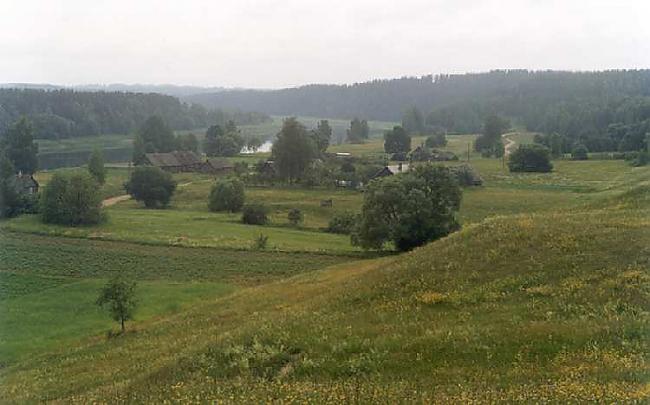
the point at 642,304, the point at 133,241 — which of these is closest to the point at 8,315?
the point at 133,241

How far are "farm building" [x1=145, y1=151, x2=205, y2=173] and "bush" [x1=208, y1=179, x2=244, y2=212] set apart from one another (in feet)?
178

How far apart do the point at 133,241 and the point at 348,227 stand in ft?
85.5

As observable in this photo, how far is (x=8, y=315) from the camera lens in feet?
124

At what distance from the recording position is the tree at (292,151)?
117 m

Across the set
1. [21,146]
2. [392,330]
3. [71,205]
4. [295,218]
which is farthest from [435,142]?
[392,330]

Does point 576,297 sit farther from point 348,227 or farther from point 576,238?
point 348,227

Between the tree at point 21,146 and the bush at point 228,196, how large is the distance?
178ft

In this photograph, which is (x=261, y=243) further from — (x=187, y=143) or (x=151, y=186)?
(x=187, y=143)

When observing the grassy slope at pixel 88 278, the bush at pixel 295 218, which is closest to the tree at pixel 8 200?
the grassy slope at pixel 88 278

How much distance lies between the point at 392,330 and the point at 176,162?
444ft

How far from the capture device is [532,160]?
126688 millimetres

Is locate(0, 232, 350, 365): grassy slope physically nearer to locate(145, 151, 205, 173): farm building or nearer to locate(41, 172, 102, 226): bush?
locate(41, 172, 102, 226): bush

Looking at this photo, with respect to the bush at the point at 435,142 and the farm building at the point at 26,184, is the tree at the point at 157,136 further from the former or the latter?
the bush at the point at 435,142

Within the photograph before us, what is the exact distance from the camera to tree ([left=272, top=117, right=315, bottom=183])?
4611 inches
